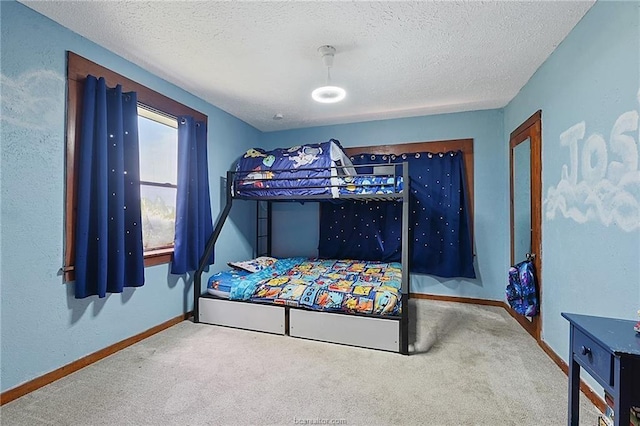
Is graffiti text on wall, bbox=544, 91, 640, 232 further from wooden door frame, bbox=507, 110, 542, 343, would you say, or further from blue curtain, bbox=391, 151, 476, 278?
blue curtain, bbox=391, 151, 476, 278

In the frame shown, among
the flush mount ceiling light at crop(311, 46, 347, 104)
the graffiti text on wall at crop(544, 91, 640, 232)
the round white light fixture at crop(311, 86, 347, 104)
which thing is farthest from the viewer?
the round white light fixture at crop(311, 86, 347, 104)

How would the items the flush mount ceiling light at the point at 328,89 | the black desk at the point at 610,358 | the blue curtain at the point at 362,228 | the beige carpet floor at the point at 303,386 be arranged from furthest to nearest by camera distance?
the blue curtain at the point at 362,228 < the flush mount ceiling light at the point at 328,89 < the beige carpet floor at the point at 303,386 < the black desk at the point at 610,358

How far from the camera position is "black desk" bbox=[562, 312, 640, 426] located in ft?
3.19

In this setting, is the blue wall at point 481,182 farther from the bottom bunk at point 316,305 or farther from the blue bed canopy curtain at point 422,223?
the bottom bunk at point 316,305

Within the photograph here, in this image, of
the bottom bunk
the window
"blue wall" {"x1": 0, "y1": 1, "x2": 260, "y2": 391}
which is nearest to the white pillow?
the bottom bunk

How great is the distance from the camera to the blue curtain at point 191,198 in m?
2.89

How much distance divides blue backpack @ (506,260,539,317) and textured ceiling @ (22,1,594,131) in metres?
1.75

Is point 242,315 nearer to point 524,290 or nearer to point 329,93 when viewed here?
point 329,93

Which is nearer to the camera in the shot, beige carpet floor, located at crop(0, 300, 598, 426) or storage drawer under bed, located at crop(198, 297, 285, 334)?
beige carpet floor, located at crop(0, 300, 598, 426)

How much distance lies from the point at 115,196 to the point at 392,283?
246cm

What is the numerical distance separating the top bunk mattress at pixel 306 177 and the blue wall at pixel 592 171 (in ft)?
4.18

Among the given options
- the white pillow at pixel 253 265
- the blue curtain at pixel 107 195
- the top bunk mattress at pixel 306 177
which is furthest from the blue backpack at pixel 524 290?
the blue curtain at pixel 107 195

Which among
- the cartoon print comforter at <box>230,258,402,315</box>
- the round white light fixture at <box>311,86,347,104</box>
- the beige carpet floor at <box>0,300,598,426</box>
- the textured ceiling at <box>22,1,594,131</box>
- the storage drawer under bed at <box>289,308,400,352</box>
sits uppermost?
the textured ceiling at <box>22,1,594,131</box>

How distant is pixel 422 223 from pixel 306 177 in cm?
166
